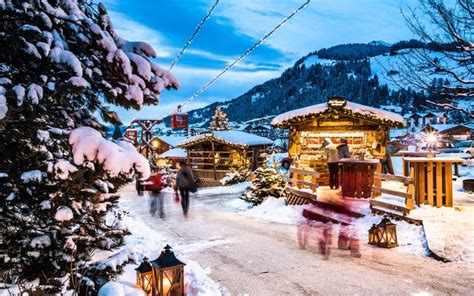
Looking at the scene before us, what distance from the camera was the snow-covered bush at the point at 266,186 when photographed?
50.6ft

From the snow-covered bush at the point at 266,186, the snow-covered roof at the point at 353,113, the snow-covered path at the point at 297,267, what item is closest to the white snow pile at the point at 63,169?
the snow-covered path at the point at 297,267

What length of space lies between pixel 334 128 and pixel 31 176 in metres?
14.8

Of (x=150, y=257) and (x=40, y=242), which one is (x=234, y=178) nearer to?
(x=150, y=257)

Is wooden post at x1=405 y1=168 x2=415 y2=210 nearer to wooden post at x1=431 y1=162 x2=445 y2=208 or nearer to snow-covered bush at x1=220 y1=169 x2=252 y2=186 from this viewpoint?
wooden post at x1=431 y1=162 x2=445 y2=208

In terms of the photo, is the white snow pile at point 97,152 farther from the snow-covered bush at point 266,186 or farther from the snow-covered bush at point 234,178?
the snow-covered bush at point 234,178

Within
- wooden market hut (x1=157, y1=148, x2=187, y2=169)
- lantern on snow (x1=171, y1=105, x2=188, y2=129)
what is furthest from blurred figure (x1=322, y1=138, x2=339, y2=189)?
wooden market hut (x1=157, y1=148, x2=187, y2=169)

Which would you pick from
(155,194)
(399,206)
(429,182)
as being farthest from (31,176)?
(155,194)

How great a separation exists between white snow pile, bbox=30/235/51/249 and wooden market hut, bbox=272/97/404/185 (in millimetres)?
13137

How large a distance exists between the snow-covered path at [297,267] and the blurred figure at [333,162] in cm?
380

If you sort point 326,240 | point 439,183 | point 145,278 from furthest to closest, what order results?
point 439,183 → point 326,240 → point 145,278

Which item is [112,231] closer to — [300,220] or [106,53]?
[106,53]

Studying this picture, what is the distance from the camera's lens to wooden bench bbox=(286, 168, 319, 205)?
12992mm

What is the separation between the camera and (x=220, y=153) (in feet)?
98.3

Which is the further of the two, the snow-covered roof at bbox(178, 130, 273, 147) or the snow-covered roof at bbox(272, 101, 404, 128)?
the snow-covered roof at bbox(178, 130, 273, 147)
